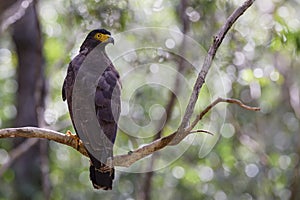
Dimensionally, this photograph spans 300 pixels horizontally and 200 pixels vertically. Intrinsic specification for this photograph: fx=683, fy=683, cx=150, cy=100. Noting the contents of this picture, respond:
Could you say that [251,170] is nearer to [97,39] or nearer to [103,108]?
[97,39]

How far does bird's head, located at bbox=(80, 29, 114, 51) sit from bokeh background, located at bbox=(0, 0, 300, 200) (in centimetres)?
140

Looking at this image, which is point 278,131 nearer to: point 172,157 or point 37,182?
point 172,157

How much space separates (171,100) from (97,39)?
7.46 ft

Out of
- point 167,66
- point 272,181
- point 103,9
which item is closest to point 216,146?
point 272,181

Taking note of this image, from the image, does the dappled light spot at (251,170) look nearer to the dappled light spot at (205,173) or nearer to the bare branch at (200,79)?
the dappled light spot at (205,173)

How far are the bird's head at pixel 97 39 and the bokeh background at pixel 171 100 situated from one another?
1396 millimetres

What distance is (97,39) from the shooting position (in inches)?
250

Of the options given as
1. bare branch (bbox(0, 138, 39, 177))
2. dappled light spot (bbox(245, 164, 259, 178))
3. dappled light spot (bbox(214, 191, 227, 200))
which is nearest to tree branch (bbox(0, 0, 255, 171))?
bare branch (bbox(0, 138, 39, 177))

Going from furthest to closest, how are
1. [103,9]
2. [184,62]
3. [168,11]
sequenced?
[168,11]
[184,62]
[103,9]

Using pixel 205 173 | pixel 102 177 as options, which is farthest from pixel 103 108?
pixel 205 173

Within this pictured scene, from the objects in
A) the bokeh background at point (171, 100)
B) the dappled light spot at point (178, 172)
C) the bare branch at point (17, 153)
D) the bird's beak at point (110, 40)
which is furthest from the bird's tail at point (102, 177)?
the dappled light spot at point (178, 172)

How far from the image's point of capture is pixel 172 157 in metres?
10.8

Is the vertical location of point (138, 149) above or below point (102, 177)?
above

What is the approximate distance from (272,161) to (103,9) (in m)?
3.95
